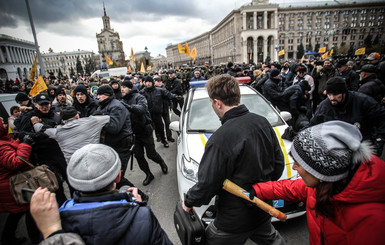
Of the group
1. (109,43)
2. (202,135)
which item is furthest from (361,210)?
(109,43)

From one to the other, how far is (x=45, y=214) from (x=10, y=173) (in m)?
2.15

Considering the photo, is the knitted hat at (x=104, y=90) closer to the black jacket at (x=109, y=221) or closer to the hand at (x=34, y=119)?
the hand at (x=34, y=119)

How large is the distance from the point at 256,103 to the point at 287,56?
92.0 metres

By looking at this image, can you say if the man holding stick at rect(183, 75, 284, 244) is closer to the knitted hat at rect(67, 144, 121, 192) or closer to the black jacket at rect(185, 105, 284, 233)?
the black jacket at rect(185, 105, 284, 233)

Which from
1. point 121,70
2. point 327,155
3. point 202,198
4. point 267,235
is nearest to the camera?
point 327,155

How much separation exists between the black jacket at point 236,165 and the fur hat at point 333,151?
1.34 ft

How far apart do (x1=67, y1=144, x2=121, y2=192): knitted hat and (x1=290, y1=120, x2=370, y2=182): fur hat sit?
3.70 ft

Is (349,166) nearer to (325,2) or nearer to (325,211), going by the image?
(325,211)

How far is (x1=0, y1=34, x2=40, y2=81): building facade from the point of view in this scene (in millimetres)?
54500

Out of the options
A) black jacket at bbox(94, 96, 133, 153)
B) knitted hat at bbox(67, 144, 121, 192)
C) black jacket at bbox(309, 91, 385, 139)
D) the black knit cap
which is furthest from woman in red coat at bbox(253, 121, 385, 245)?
the black knit cap

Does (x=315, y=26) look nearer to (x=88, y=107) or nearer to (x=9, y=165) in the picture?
(x=88, y=107)

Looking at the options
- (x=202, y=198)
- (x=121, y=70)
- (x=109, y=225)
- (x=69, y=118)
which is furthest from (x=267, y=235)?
(x=121, y=70)

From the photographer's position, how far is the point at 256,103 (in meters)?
3.70

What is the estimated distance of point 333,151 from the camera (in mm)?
962
